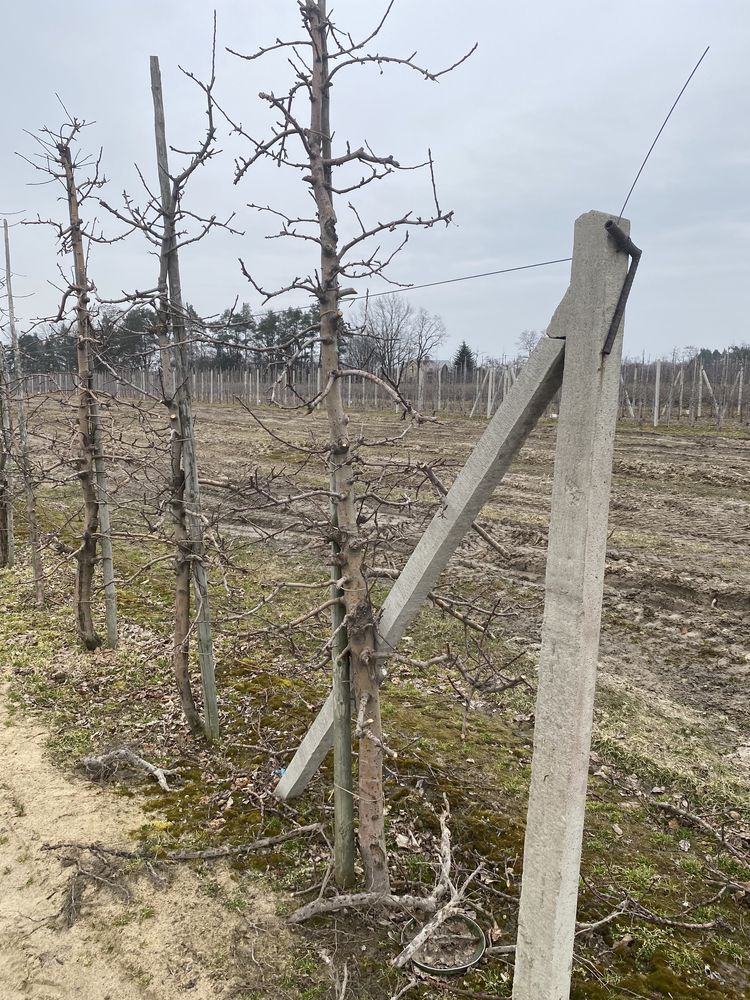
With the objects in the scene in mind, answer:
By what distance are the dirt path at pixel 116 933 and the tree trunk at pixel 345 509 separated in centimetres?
67

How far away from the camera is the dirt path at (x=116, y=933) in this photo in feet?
10.1

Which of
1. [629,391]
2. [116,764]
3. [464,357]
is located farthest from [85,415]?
[464,357]

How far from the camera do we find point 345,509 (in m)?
3.28

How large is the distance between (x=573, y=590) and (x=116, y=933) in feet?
10.1

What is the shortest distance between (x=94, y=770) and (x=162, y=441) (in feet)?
7.97

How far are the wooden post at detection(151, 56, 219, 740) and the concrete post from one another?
107 inches

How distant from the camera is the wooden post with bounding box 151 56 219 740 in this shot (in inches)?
173

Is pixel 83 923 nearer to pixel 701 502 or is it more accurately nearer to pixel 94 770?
pixel 94 770

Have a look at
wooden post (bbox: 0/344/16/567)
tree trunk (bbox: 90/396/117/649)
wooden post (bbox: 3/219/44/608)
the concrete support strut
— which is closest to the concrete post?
the concrete support strut

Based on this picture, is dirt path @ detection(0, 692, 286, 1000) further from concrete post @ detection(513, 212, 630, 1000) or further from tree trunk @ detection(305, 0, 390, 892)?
concrete post @ detection(513, 212, 630, 1000)

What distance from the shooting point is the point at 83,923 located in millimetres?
3418

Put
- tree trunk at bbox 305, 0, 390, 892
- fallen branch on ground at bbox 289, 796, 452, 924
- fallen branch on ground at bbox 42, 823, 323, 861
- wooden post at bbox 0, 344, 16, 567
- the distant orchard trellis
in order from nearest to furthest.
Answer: tree trunk at bbox 305, 0, 390, 892, fallen branch on ground at bbox 289, 796, 452, 924, fallen branch on ground at bbox 42, 823, 323, 861, wooden post at bbox 0, 344, 16, 567, the distant orchard trellis

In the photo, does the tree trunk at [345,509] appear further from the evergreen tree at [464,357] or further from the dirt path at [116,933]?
the evergreen tree at [464,357]

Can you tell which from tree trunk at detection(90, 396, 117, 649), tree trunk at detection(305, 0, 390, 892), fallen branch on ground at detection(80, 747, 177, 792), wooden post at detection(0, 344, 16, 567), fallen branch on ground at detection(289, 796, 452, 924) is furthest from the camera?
wooden post at detection(0, 344, 16, 567)
